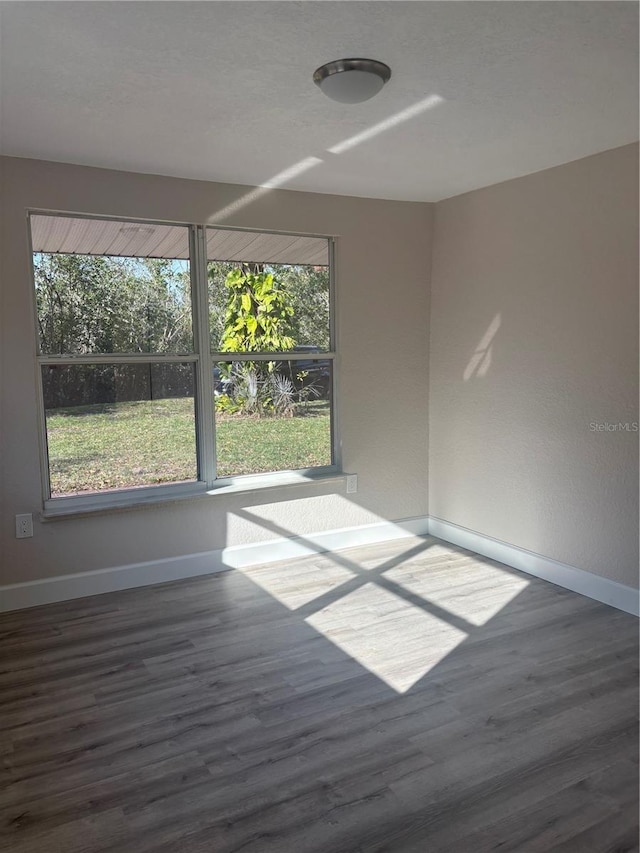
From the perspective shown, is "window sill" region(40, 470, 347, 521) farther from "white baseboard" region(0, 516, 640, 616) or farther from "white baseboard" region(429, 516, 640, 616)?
"white baseboard" region(429, 516, 640, 616)

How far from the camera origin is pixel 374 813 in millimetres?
2025

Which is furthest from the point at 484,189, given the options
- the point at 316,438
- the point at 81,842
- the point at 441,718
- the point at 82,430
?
the point at 81,842

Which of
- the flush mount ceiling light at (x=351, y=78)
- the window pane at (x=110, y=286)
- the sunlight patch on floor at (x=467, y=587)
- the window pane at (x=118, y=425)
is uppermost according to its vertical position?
the flush mount ceiling light at (x=351, y=78)

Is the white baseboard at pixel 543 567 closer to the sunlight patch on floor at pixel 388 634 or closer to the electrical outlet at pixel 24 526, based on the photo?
the sunlight patch on floor at pixel 388 634

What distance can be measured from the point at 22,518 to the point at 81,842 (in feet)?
6.45

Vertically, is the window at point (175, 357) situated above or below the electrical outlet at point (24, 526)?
above

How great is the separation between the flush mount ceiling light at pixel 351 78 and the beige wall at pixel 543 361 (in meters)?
1.56

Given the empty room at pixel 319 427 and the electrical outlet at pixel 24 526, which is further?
the electrical outlet at pixel 24 526

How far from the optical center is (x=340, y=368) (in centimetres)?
441

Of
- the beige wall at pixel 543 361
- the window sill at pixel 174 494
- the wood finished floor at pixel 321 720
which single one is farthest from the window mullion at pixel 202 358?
the beige wall at pixel 543 361

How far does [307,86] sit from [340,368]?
2134 millimetres

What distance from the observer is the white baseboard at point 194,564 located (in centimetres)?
362

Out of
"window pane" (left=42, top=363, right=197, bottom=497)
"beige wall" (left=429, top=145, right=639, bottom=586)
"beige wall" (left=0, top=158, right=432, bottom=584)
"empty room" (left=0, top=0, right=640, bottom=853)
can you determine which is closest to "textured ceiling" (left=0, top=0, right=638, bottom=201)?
"empty room" (left=0, top=0, right=640, bottom=853)

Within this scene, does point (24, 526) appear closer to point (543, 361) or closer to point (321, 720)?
point (321, 720)
